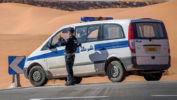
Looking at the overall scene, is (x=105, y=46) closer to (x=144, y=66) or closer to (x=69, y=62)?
(x=69, y=62)

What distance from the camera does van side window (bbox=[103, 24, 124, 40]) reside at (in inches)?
644

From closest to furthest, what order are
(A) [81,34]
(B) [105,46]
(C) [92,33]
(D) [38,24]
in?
(B) [105,46], (C) [92,33], (A) [81,34], (D) [38,24]

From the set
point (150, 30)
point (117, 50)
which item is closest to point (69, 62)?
point (117, 50)

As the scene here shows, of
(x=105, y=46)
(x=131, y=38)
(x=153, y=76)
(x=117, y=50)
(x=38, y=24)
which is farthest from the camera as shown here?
(x=38, y=24)

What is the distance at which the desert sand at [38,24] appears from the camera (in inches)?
1278

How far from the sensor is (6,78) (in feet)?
96.3

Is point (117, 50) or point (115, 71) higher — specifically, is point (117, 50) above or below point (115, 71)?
above

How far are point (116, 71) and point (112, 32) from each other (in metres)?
1.09

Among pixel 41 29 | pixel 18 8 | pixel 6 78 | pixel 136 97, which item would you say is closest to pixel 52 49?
pixel 136 97

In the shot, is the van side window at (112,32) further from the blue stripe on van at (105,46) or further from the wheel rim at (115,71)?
the wheel rim at (115,71)

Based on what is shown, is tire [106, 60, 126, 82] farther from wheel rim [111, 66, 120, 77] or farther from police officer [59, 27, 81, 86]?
police officer [59, 27, 81, 86]

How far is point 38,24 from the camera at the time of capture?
83875mm

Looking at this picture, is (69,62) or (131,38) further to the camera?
(69,62)

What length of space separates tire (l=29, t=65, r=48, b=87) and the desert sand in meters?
3.53
